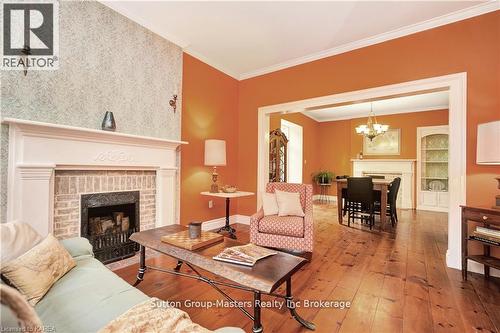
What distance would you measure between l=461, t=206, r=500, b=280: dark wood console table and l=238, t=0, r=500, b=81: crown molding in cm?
219

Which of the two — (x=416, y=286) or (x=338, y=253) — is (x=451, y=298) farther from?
(x=338, y=253)

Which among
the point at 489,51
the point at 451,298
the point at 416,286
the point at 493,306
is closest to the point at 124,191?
the point at 416,286

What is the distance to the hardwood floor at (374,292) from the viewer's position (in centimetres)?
163

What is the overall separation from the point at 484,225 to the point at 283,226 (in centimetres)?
207

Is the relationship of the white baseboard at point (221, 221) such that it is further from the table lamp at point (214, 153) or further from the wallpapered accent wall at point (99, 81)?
the wallpapered accent wall at point (99, 81)

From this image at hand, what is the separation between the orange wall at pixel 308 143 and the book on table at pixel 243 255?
5.23 metres

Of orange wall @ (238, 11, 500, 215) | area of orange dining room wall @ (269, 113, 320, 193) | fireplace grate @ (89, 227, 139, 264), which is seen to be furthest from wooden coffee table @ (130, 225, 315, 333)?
area of orange dining room wall @ (269, 113, 320, 193)

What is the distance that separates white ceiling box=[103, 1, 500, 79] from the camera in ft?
8.46

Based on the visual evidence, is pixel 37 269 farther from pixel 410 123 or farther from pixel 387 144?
pixel 410 123

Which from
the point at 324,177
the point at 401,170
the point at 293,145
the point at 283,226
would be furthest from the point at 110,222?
the point at 401,170

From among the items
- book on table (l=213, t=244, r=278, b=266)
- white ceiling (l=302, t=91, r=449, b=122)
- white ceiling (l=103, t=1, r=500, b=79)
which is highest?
white ceiling (l=103, t=1, r=500, b=79)

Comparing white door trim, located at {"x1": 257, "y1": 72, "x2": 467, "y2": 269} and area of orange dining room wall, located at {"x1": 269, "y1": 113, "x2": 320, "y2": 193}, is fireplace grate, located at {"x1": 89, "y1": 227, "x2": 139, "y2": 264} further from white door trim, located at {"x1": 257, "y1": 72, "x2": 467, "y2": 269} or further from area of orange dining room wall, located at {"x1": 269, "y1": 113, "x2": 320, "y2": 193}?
area of orange dining room wall, located at {"x1": 269, "y1": 113, "x2": 320, "y2": 193}

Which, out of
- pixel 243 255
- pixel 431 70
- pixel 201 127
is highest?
pixel 431 70

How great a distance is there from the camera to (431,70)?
9.16 feet
